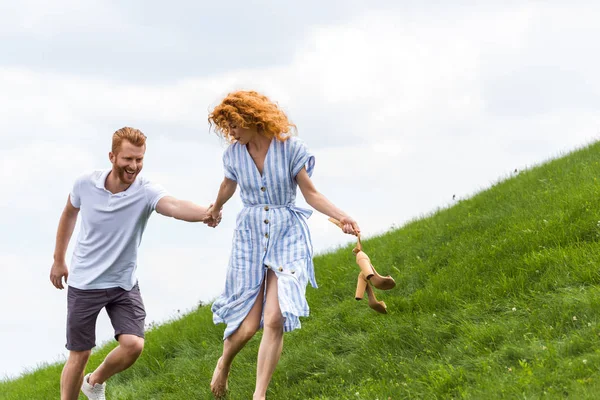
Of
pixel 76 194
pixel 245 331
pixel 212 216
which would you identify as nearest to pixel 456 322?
pixel 245 331

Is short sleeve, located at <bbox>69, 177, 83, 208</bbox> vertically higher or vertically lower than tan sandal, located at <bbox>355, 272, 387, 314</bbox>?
higher

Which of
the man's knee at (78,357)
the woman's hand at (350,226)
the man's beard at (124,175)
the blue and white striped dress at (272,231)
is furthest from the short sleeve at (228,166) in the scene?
the man's knee at (78,357)

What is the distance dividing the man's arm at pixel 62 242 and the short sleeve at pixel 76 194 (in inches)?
3.9

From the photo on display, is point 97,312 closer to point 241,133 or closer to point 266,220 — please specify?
point 266,220

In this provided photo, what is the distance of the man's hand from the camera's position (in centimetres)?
837

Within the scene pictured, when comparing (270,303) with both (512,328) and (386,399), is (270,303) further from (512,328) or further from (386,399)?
(512,328)

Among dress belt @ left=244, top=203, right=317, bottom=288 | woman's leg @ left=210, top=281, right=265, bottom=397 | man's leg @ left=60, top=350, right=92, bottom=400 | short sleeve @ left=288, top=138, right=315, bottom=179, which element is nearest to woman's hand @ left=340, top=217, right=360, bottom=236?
dress belt @ left=244, top=203, right=317, bottom=288

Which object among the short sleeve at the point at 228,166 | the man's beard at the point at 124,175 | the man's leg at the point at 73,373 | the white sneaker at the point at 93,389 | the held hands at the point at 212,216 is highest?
the man's beard at the point at 124,175

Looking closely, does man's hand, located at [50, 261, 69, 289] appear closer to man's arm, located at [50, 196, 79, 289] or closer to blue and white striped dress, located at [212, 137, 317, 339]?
man's arm, located at [50, 196, 79, 289]

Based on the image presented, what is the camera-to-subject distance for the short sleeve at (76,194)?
795 centimetres

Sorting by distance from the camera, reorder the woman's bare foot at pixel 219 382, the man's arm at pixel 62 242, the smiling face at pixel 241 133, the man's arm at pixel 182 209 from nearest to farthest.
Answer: the smiling face at pixel 241 133, the man's arm at pixel 182 209, the woman's bare foot at pixel 219 382, the man's arm at pixel 62 242

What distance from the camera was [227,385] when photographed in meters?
8.35

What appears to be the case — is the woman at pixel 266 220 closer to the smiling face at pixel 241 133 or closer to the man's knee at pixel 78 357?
the smiling face at pixel 241 133

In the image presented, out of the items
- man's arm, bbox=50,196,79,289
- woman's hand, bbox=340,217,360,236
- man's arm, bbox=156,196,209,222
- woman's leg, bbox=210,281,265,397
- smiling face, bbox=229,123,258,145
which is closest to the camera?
woman's hand, bbox=340,217,360,236
